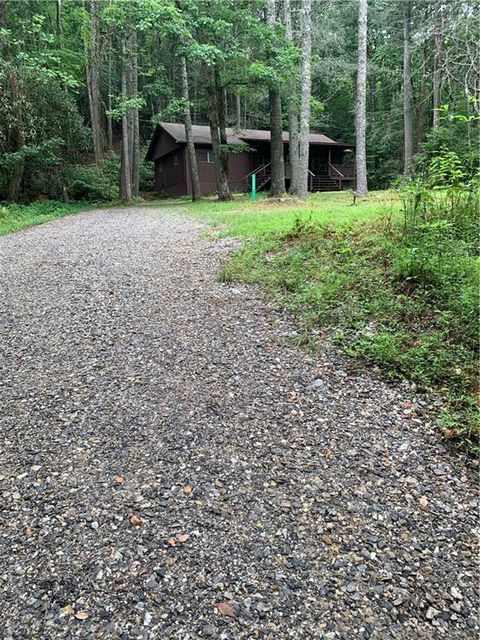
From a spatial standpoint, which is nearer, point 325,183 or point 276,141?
point 276,141

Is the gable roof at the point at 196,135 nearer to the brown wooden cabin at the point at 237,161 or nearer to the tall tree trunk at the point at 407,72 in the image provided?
the brown wooden cabin at the point at 237,161

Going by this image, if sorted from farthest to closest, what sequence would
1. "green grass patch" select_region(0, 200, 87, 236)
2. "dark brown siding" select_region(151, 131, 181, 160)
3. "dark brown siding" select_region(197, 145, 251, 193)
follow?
"dark brown siding" select_region(151, 131, 181, 160) → "dark brown siding" select_region(197, 145, 251, 193) → "green grass patch" select_region(0, 200, 87, 236)

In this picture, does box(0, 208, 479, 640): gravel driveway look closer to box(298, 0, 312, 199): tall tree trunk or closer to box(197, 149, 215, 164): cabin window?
box(298, 0, 312, 199): tall tree trunk

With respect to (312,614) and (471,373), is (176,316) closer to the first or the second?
(471,373)

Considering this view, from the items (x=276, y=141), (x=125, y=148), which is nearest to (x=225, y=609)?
(x=276, y=141)

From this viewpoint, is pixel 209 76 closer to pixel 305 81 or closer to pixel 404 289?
pixel 305 81

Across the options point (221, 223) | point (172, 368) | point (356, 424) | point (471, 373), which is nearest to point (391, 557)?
point (356, 424)

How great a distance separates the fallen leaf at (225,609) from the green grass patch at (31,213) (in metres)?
10.4

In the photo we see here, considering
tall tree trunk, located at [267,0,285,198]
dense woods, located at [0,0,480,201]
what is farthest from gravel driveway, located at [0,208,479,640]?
tall tree trunk, located at [267,0,285,198]

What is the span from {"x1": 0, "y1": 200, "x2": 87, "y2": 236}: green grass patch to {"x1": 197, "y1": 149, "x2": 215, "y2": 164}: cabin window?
22.9 ft

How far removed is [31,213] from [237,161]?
13.4 meters

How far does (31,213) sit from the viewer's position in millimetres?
14531

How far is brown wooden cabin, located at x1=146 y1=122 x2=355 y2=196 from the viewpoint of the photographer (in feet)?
77.4

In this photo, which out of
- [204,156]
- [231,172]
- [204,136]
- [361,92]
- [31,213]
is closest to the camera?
[31,213]
